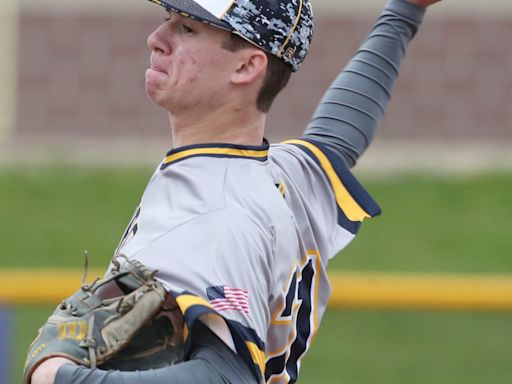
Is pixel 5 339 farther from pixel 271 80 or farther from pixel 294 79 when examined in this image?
pixel 294 79

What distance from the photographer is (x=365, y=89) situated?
3320 mm

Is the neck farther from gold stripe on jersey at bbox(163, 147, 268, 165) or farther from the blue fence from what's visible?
the blue fence

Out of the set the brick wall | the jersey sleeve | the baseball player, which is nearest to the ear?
the baseball player

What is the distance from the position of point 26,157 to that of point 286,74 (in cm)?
713


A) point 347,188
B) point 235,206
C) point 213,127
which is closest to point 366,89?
point 347,188

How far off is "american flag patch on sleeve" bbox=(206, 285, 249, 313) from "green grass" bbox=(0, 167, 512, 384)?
9.62 ft

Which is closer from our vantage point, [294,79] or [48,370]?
[48,370]

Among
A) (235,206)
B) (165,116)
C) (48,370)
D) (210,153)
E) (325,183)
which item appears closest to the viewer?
(48,370)

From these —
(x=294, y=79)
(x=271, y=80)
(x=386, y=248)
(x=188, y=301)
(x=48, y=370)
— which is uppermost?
(x=271, y=80)

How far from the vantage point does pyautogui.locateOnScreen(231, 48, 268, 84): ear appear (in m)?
2.78

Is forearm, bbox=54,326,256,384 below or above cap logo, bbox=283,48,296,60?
below

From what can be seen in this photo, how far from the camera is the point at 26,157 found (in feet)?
32.1

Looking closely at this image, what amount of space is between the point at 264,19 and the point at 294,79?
22.4 ft

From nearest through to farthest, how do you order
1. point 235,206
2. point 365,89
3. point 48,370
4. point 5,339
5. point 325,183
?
point 48,370 → point 235,206 → point 325,183 → point 365,89 → point 5,339
